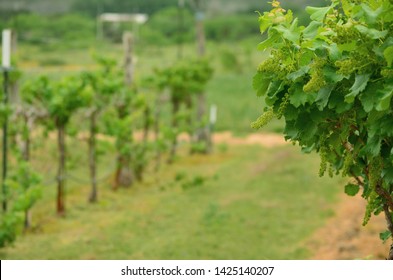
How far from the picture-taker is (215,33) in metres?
33.8

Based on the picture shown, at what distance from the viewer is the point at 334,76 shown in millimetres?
3268

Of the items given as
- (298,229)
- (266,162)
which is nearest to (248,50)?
(266,162)

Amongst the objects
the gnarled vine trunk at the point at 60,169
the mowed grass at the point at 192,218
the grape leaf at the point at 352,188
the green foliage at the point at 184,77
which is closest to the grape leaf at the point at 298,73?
the grape leaf at the point at 352,188

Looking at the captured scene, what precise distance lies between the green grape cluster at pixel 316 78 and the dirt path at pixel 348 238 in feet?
16.0

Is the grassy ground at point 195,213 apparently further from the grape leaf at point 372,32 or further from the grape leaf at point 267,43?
the grape leaf at point 372,32

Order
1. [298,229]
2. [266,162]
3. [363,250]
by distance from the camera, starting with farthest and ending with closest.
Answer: [266,162] < [298,229] < [363,250]

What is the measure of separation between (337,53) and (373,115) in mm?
269

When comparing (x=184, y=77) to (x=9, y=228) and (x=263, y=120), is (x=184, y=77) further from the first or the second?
(x=263, y=120)

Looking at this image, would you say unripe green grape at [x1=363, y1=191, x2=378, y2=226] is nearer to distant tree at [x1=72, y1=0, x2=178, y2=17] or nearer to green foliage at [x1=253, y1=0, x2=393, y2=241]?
green foliage at [x1=253, y1=0, x2=393, y2=241]

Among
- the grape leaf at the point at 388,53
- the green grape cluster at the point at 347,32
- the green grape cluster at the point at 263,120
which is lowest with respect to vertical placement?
the green grape cluster at the point at 263,120

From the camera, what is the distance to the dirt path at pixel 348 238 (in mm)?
8766

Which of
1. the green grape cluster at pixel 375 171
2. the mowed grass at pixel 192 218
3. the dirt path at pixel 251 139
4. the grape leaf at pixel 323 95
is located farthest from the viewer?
the dirt path at pixel 251 139

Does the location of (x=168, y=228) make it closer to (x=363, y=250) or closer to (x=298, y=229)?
(x=298, y=229)

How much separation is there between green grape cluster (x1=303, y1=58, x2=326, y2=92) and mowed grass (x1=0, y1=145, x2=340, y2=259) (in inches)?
221
